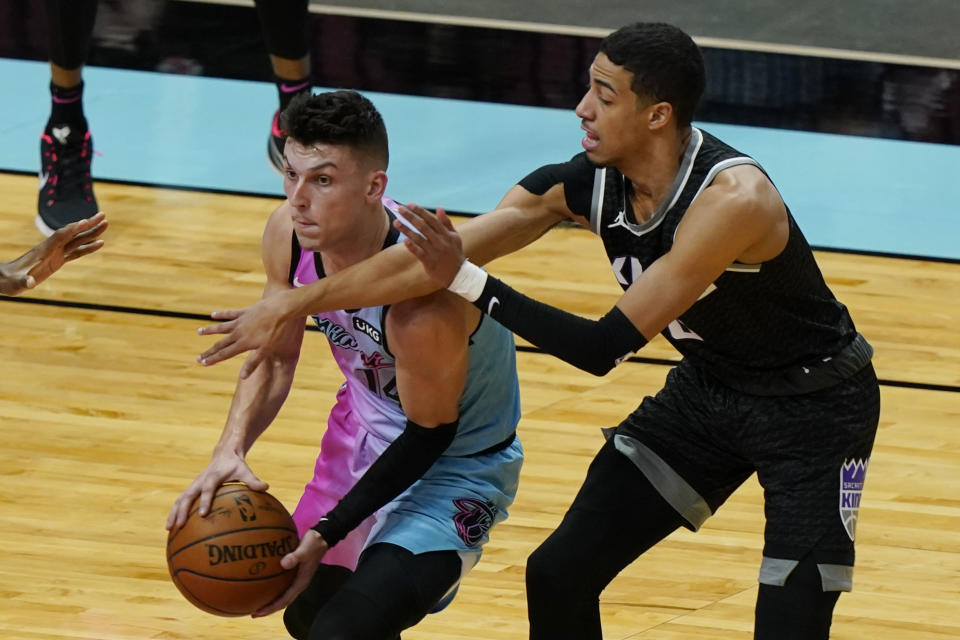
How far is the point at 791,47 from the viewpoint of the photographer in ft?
31.7

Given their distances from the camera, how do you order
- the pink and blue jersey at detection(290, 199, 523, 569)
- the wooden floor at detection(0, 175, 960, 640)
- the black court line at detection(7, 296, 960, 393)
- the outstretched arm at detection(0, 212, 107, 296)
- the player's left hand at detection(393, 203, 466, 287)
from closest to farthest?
1. the player's left hand at detection(393, 203, 466, 287)
2. the pink and blue jersey at detection(290, 199, 523, 569)
3. the outstretched arm at detection(0, 212, 107, 296)
4. the wooden floor at detection(0, 175, 960, 640)
5. the black court line at detection(7, 296, 960, 393)

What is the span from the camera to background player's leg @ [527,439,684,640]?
10.3ft

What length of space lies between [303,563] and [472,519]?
1.18 ft

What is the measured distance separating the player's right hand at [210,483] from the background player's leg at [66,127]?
12.1 feet

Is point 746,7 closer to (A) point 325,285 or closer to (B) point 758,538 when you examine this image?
(B) point 758,538

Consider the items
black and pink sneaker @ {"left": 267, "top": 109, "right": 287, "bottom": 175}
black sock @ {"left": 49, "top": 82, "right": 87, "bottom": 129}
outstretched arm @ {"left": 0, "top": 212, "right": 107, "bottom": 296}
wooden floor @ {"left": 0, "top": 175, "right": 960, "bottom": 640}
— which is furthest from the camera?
black and pink sneaker @ {"left": 267, "top": 109, "right": 287, "bottom": 175}

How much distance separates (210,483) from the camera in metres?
3.08

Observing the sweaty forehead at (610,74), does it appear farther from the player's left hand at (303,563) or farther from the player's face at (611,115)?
the player's left hand at (303,563)

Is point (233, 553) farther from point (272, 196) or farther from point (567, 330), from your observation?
point (272, 196)

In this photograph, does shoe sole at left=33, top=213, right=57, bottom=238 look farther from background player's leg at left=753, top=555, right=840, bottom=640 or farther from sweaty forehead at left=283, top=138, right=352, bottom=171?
background player's leg at left=753, top=555, right=840, bottom=640

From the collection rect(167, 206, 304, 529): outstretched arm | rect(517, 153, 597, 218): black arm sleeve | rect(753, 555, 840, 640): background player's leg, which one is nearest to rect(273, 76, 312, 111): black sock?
rect(167, 206, 304, 529): outstretched arm

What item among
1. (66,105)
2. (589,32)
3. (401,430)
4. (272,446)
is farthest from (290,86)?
(401,430)

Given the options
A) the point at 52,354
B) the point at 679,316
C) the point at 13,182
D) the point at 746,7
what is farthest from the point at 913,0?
the point at 679,316

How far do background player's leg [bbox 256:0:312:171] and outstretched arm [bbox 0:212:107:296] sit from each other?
327cm
